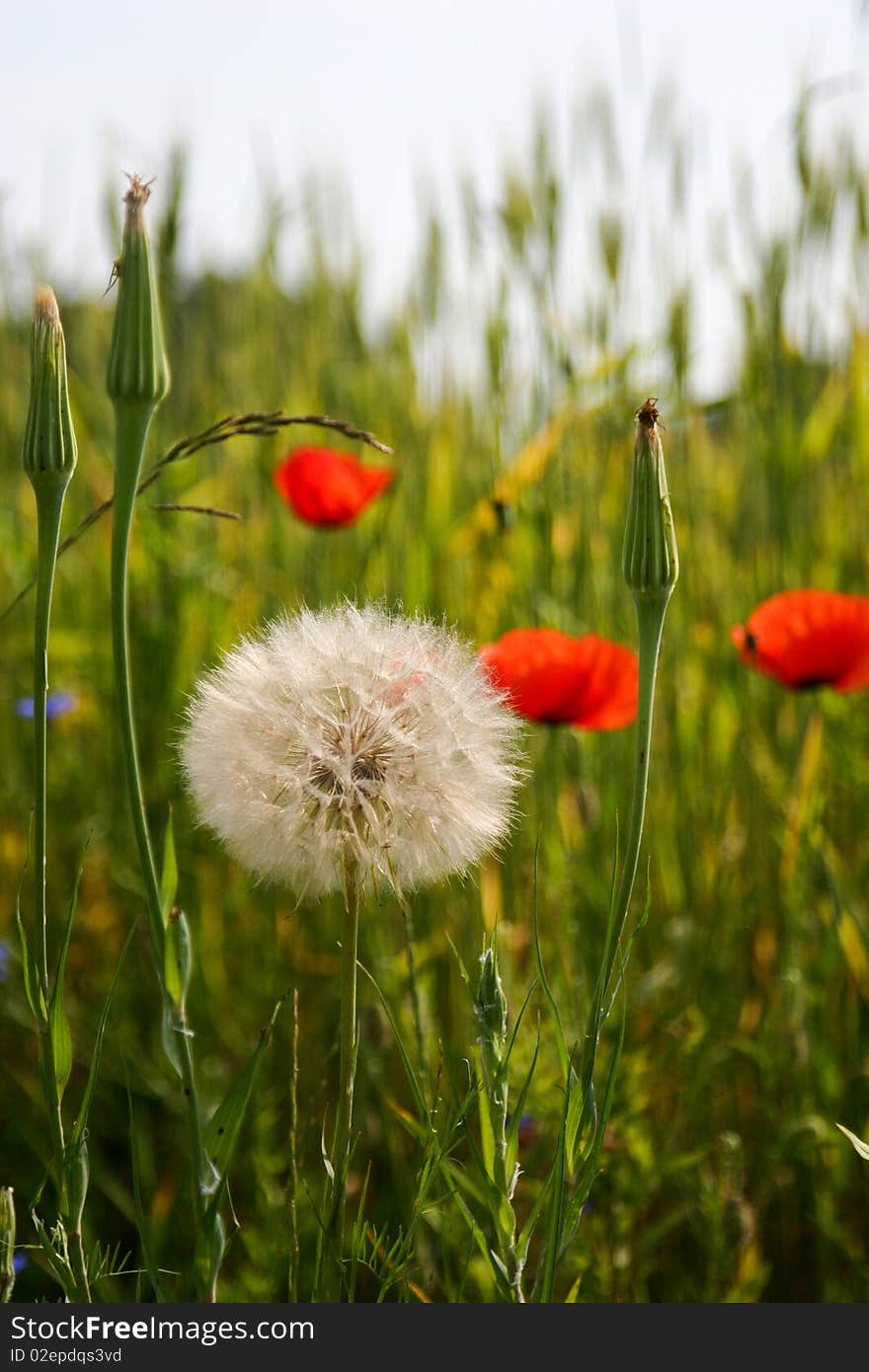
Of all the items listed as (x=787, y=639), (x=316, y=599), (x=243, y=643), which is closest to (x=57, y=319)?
(x=243, y=643)

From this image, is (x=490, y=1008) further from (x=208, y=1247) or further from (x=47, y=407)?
(x=47, y=407)

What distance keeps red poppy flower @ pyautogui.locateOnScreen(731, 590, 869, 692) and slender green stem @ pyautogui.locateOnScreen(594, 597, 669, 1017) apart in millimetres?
522

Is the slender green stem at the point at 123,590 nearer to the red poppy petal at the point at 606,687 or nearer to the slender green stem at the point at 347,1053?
the slender green stem at the point at 347,1053

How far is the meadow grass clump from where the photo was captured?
105 cm

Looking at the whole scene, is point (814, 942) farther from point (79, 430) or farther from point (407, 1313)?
point (79, 430)

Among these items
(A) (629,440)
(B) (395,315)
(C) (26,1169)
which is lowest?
(C) (26,1169)

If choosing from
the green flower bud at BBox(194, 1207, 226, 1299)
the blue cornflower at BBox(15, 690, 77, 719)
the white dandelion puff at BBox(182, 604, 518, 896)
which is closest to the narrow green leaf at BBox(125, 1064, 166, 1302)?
the green flower bud at BBox(194, 1207, 226, 1299)

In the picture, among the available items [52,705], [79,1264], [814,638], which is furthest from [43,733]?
[52,705]

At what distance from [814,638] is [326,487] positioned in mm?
535

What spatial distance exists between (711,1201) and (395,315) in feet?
3.97

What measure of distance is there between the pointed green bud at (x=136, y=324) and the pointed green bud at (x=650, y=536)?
0.67 feet

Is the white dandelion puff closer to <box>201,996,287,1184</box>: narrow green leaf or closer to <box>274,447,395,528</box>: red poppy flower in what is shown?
<box>201,996,287,1184</box>: narrow green leaf

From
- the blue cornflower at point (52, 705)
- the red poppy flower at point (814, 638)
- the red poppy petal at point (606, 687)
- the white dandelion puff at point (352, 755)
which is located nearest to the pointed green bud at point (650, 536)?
the white dandelion puff at point (352, 755)

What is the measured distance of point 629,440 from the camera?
1.42 metres
